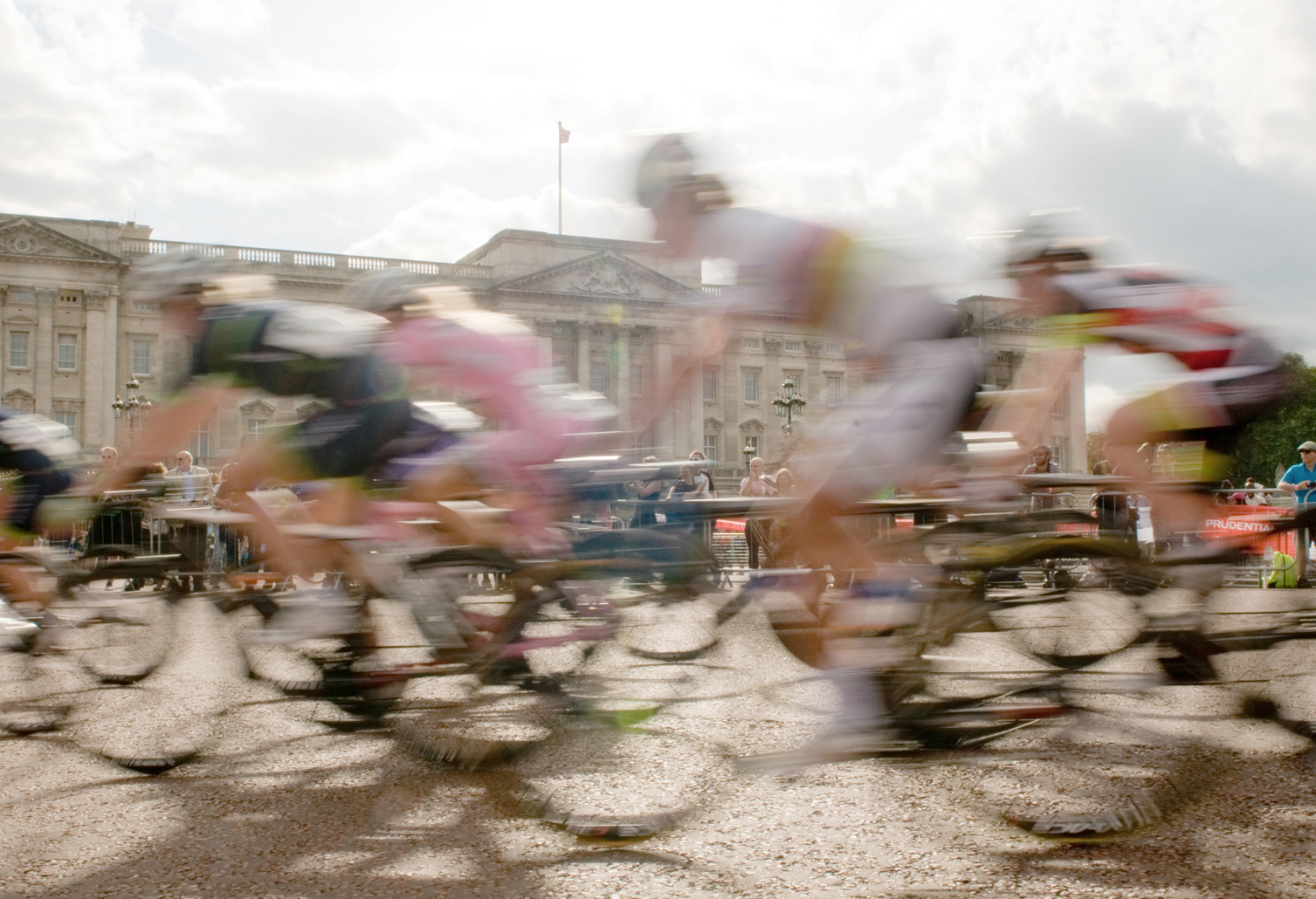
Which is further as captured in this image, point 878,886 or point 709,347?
point 709,347

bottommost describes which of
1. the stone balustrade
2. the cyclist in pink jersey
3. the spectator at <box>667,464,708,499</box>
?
the spectator at <box>667,464,708,499</box>

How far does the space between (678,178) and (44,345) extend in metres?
60.5

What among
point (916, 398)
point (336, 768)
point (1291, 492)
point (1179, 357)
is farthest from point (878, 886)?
point (1291, 492)

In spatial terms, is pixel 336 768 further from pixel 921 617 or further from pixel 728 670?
pixel 921 617

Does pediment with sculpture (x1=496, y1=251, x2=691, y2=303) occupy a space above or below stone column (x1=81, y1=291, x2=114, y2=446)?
above

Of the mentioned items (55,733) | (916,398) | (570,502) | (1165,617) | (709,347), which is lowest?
(55,733)

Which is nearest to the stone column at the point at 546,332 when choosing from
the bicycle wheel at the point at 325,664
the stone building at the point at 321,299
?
the stone building at the point at 321,299

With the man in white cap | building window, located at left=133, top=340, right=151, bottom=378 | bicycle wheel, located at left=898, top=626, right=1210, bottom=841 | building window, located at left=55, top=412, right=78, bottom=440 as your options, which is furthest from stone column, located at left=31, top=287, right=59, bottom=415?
bicycle wheel, located at left=898, top=626, right=1210, bottom=841

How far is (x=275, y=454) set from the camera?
447cm

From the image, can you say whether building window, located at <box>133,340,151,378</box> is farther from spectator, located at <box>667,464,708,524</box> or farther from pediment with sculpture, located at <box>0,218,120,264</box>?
spectator, located at <box>667,464,708,524</box>

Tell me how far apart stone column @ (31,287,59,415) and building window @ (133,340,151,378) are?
13.3 feet

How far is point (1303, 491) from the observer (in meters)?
7.50

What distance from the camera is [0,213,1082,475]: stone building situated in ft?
174

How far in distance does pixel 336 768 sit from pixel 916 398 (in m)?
2.73
